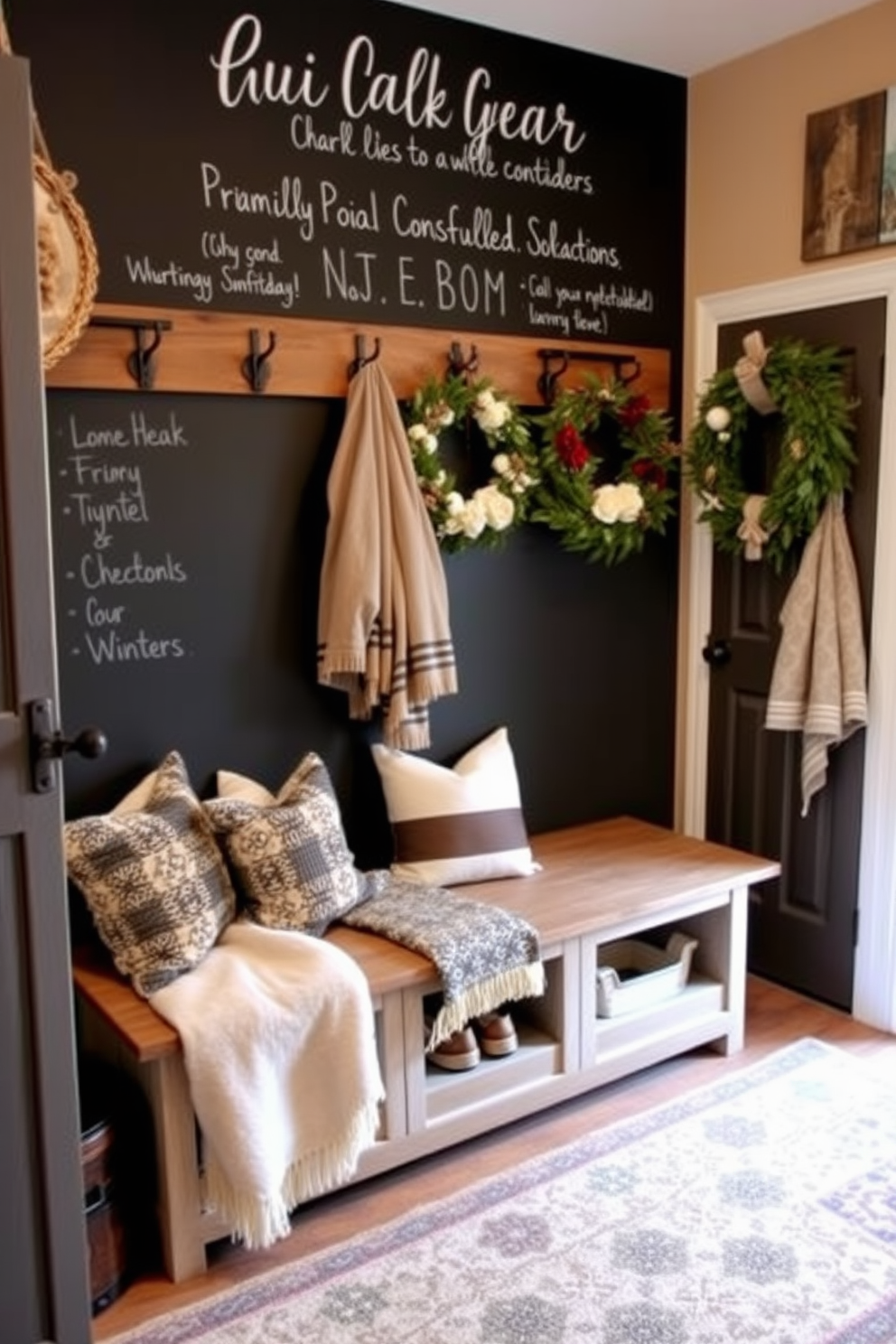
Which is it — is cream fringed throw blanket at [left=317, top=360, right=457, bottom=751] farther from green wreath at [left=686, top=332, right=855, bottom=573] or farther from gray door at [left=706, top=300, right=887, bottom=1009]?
gray door at [left=706, top=300, right=887, bottom=1009]

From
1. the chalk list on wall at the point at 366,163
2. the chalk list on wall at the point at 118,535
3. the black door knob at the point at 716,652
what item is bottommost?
the black door knob at the point at 716,652

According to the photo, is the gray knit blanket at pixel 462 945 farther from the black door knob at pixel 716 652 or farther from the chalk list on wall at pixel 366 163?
the chalk list on wall at pixel 366 163

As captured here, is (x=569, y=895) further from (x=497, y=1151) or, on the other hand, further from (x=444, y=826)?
(x=497, y=1151)

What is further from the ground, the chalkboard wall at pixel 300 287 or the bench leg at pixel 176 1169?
the chalkboard wall at pixel 300 287

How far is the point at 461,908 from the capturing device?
253 cm

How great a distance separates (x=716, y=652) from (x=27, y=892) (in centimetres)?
230

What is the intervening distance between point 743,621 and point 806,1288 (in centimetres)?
184

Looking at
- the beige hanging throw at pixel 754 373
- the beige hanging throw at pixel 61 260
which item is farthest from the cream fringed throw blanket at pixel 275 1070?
the beige hanging throw at pixel 754 373

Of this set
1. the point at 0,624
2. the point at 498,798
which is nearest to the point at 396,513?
the point at 498,798

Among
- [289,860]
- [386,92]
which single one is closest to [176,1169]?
[289,860]

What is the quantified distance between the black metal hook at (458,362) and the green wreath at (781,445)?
722mm

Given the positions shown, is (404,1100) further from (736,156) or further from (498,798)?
(736,156)

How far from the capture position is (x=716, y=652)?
134 inches

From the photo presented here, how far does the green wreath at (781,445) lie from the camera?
2.89 metres
